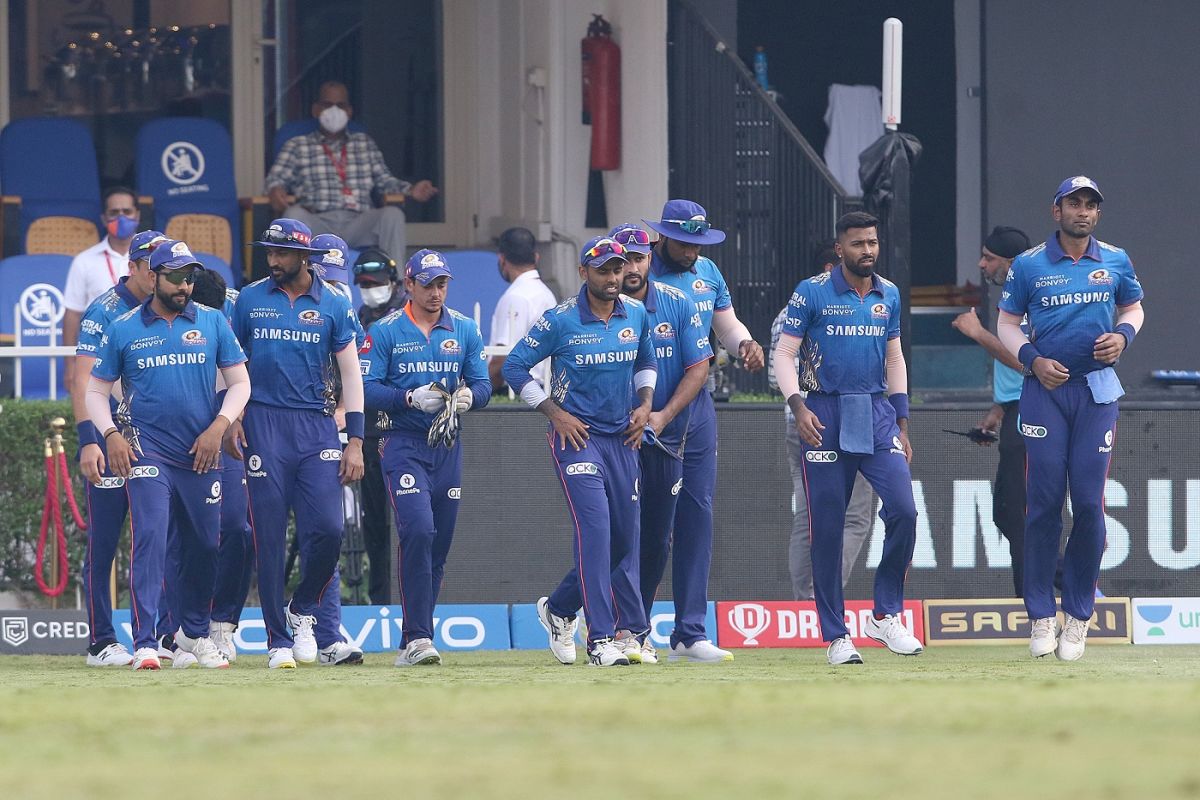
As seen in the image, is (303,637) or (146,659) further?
(303,637)

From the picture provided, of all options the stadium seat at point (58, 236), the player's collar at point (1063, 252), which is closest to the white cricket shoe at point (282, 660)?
the player's collar at point (1063, 252)

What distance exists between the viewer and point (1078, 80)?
16.3m

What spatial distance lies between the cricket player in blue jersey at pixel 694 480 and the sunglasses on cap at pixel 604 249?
0.67 m

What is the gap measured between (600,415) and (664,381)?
1.79ft

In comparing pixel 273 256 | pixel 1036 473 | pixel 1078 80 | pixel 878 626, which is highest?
pixel 1078 80

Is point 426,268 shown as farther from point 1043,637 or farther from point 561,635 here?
point 1043,637

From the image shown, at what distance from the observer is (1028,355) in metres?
9.83

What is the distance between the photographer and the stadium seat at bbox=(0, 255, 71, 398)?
42.7ft

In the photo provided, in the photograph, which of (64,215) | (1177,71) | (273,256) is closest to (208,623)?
(273,256)

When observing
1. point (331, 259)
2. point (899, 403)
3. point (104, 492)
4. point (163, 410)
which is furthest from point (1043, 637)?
point (104, 492)

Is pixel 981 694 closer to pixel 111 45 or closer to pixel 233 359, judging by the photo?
pixel 233 359

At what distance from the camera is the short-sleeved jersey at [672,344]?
10.0m

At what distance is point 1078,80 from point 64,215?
7632 mm

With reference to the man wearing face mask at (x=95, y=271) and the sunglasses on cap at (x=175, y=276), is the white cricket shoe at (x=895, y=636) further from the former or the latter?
the man wearing face mask at (x=95, y=271)
